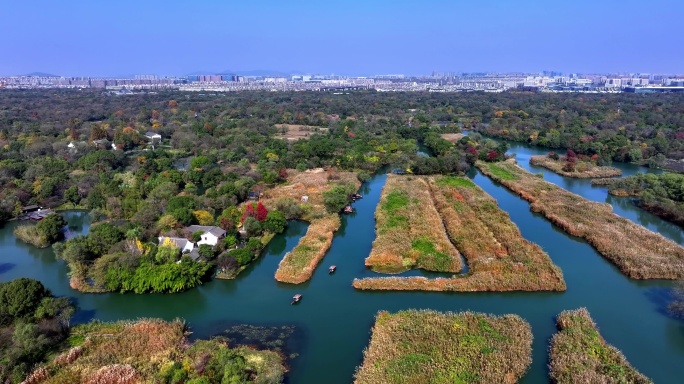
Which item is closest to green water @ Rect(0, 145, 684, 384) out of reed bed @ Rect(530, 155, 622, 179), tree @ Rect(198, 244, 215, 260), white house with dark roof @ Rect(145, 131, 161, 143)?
tree @ Rect(198, 244, 215, 260)

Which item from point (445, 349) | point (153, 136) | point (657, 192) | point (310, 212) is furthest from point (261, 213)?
point (153, 136)

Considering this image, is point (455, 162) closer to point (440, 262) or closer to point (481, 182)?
point (481, 182)

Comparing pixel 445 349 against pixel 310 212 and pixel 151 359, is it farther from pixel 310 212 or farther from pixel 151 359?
pixel 310 212

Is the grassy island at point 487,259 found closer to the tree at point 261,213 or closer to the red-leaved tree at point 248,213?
the tree at point 261,213

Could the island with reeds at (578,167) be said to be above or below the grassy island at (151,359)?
above

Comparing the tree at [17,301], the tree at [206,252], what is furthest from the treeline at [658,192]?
the tree at [17,301]

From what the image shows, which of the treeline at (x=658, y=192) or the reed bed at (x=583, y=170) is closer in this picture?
the treeline at (x=658, y=192)
